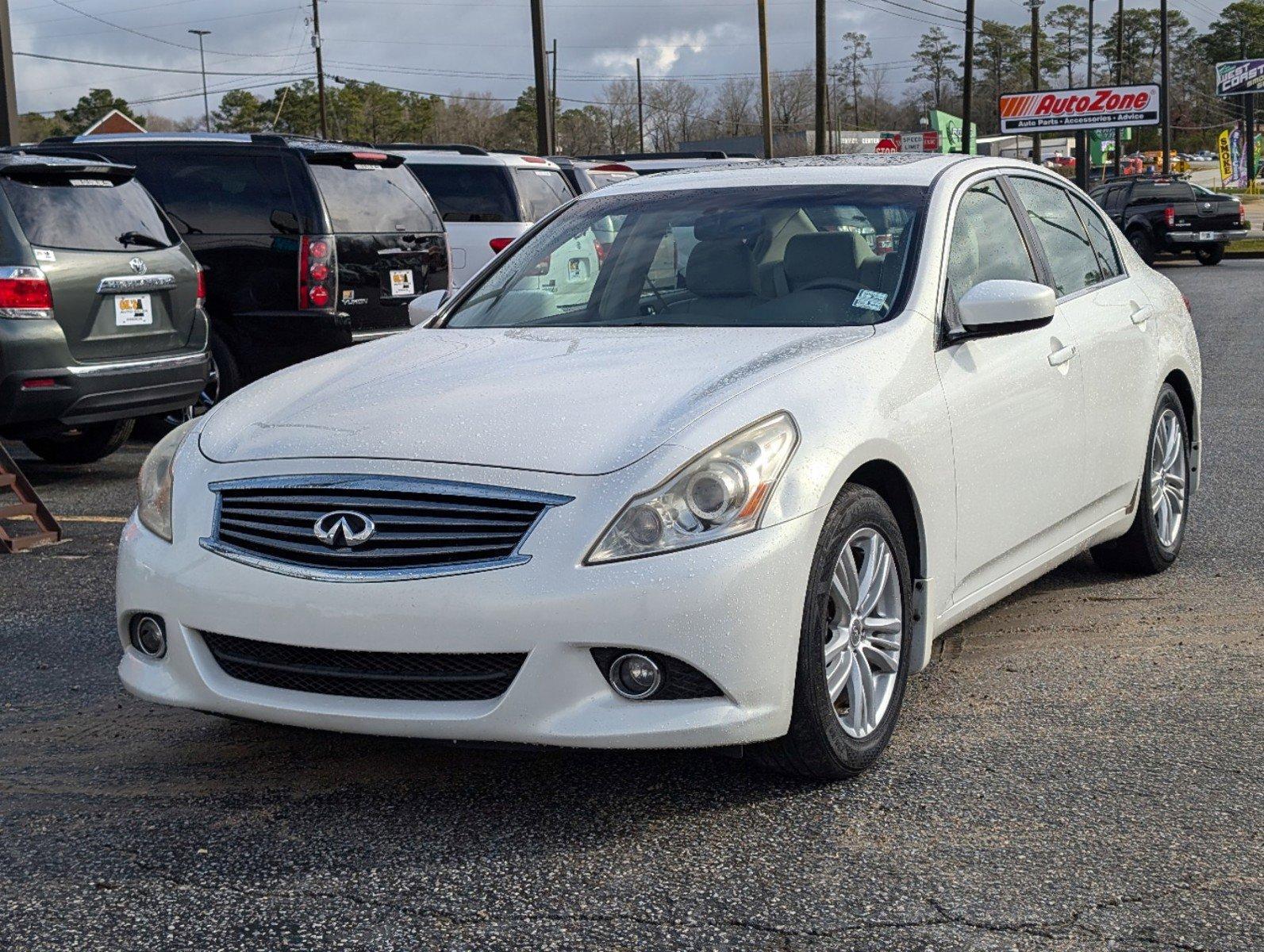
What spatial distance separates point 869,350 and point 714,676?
1177 millimetres

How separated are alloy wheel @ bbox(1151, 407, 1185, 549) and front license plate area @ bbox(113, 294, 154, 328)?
561 centimetres

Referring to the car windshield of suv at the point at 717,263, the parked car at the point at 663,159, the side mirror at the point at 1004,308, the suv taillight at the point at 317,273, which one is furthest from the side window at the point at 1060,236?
the parked car at the point at 663,159

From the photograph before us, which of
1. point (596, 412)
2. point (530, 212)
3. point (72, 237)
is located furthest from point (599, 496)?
point (530, 212)

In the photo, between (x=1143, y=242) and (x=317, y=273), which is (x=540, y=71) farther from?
(x=317, y=273)

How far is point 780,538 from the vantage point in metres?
3.60

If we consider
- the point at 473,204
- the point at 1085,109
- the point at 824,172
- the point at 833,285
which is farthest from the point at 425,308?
the point at 1085,109

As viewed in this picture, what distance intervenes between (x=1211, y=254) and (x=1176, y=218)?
1160 millimetres

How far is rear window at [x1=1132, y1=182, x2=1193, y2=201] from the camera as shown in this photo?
33031 millimetres

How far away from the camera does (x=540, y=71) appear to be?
3042 centimetres

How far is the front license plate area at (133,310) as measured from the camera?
28.8 feet

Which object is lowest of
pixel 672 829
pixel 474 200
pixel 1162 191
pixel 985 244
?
pixel 672 829

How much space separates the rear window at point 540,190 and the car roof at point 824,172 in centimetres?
934

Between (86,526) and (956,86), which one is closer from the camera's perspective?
(86,526)

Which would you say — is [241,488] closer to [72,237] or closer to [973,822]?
[973,822]
